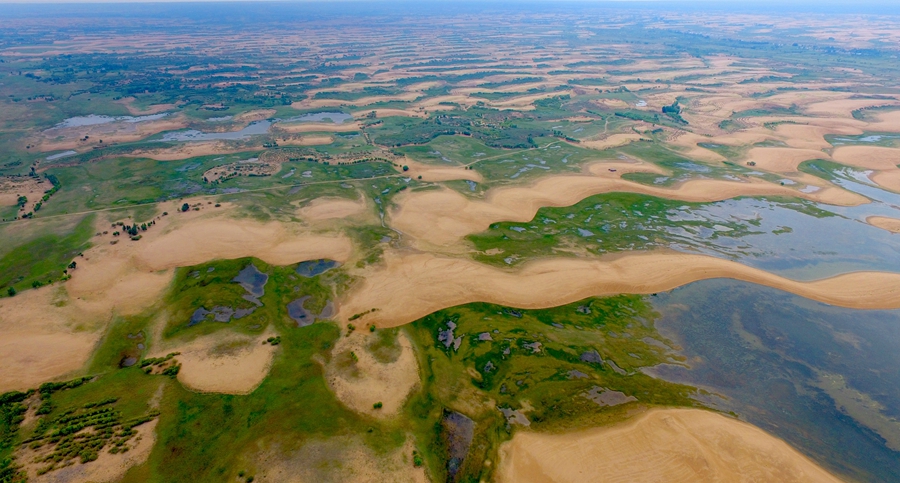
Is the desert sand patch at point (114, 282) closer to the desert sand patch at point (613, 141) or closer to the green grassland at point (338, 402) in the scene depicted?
the green grassland at point (338, 402)

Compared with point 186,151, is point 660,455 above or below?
below

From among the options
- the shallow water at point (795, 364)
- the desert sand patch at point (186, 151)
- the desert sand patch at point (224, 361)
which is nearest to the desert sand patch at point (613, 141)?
the shallow water at point (795, 364)

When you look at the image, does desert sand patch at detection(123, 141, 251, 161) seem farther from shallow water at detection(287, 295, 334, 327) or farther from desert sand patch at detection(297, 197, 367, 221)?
shallow water at detection(287, 295, 334, 327)

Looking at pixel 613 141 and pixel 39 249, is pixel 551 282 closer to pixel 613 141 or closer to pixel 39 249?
pixel 613 141

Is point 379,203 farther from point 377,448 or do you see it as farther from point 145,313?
point 377,448

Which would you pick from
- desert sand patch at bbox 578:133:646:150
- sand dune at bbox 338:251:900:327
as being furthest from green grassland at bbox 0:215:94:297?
desert sand patch at bbox 578:133:646:150

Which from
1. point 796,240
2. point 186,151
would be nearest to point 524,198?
point 796,240

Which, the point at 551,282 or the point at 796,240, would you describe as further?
the point at 796,240
